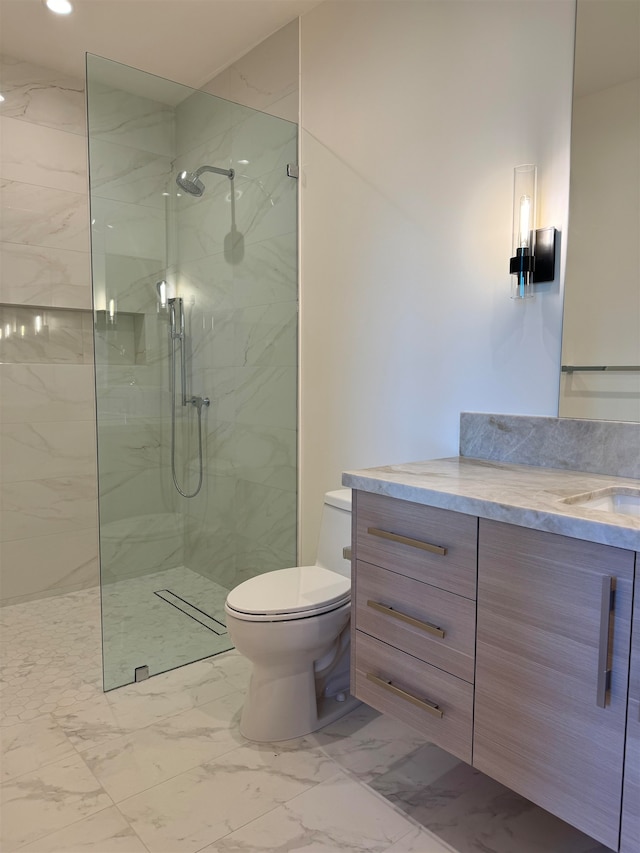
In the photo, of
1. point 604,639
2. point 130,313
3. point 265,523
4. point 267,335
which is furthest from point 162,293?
point 604,639

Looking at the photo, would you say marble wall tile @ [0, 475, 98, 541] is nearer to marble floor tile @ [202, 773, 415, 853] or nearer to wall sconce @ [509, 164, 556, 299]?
marble floor tile @ [202, 773, 415, 853]

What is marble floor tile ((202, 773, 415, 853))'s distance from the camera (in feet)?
4.52

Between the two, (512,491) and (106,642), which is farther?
(106,642)

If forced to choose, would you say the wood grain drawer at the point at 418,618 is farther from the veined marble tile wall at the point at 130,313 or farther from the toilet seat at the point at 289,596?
the veined marble tile wall at the point at 130,313

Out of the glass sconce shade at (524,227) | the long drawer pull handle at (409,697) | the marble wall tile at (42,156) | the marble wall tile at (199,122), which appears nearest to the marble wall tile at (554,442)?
the glass sconce shade at (524,227)

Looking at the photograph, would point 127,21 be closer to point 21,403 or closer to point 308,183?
point 308,183

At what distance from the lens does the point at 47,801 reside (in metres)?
1.52

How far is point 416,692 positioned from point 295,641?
0.46 m

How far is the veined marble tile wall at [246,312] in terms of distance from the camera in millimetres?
2482

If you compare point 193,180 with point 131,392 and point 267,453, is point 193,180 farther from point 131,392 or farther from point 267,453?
point 267,453

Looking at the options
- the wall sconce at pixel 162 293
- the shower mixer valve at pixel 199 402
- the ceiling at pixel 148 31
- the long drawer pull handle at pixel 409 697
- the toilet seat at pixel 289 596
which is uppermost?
the ceiling at pixel 148 31

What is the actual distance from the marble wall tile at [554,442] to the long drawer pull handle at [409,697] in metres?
0.74

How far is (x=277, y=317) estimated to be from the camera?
2.60 m

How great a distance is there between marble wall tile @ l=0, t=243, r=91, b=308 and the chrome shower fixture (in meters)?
0.88
